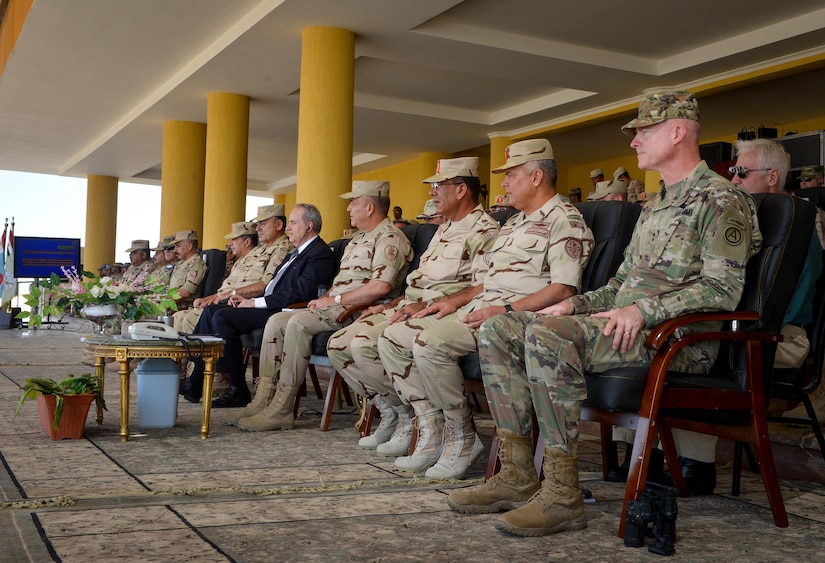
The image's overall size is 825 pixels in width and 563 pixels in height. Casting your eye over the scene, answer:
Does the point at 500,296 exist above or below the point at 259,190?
below

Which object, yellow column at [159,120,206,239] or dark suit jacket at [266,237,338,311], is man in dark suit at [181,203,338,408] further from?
yellow column at [159,120,206,239]

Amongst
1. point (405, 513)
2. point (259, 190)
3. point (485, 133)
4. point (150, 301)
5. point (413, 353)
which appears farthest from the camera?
point (259, 190)

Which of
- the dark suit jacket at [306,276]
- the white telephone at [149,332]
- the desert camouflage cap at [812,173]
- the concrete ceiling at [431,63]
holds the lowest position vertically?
the white telephone at [149,332]

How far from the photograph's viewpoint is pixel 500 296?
10.5 feet

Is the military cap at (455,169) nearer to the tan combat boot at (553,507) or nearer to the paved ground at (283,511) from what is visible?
the paved ground at (283,511)

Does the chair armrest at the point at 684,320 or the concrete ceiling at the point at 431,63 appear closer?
the chair armrest at the point at 684,320

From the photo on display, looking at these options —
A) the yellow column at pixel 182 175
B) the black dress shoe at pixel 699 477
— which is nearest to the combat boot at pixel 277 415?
the black dress shoe at pixel 699 477

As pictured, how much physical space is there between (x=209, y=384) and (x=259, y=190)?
19889mm

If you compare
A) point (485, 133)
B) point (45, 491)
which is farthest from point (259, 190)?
point (45, 491)

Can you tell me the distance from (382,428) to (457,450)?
67 centimetres

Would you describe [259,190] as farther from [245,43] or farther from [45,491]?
[45,491]

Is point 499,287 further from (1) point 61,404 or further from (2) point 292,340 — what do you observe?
(1) point 61,404

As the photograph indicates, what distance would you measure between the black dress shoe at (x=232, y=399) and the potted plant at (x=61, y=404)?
119 centimetres

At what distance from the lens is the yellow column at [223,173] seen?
11086 millimetres
